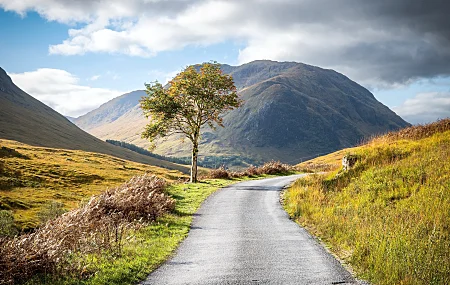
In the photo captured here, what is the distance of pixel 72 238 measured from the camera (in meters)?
12.4

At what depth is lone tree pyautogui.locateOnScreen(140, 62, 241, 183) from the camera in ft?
135

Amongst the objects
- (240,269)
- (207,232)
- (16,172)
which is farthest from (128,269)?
(16,172)

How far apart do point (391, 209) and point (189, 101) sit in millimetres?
30862

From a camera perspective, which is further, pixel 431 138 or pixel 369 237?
pixel 431 138

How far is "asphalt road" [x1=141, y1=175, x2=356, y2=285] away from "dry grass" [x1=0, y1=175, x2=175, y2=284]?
7.78ft

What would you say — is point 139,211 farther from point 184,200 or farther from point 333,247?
point 333,247

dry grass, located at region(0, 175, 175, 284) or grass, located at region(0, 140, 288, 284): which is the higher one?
dry grass, located at region(0, 175, 175, 284)

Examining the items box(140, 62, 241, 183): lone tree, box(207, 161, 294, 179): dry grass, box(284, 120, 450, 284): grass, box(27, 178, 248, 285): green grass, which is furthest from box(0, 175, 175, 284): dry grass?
box(207, 161, 294, 179): dry grass

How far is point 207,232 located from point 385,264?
8.08m

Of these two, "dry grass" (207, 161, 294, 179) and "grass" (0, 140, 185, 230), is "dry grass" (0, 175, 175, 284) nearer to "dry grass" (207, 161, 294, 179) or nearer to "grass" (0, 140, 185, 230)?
"dry grass" (207, 161, 294, 179)

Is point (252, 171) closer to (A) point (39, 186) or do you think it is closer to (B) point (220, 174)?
(B) point (220, 174)

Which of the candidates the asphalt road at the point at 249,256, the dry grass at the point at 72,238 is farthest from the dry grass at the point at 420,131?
the dry grass at the point at 72,238

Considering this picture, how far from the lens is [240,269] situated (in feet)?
33.3

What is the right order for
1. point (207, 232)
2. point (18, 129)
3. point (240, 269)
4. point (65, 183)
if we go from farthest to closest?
point (18, 129), point (65, 183), point (207, 232), point (240, 269)
